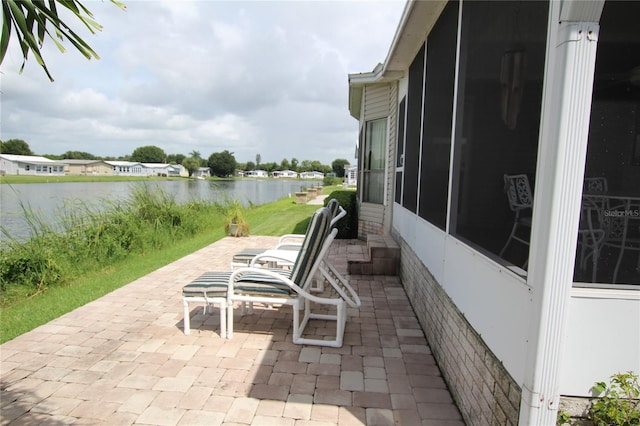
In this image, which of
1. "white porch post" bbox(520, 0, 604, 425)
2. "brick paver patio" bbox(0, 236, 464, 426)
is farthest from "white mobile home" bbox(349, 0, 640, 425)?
"brick paver patio" bbox(0, 236, 464, 426)

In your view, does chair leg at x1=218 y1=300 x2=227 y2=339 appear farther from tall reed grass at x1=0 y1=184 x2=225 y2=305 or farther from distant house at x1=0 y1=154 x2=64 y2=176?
distant house at x1=0 y1=154 x2=64 y2=176

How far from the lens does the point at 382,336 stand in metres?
3.56

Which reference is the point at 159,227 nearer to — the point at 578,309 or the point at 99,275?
the point at 99,275

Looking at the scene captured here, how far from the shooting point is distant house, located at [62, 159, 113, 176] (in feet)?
203

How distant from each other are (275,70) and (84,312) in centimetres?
769

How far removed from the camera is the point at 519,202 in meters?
1.78

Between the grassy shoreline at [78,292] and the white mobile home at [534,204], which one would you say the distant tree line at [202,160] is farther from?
the white mobile home at [534,204]

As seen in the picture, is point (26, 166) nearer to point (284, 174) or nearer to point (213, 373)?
point (284, 174)

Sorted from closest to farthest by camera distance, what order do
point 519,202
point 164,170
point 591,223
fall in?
point 519,202, point 591,223, point 164,170

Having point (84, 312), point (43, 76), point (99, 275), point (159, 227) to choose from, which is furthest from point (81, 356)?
point (159, 227)

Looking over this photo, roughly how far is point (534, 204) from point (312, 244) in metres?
2.07

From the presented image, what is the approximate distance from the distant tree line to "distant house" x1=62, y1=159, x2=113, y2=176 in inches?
350

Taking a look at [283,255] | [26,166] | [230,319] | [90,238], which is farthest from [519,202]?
[26,166]

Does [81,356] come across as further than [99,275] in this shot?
No
